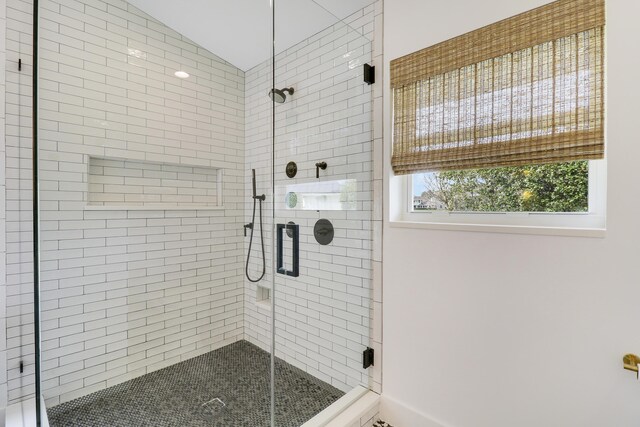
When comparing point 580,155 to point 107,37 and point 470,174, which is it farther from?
point 107,37

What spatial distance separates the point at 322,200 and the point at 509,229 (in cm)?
114

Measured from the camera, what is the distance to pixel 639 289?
45.9 inches

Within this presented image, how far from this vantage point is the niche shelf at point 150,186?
6.61ft

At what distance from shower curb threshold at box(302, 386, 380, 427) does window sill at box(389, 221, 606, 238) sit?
112cm

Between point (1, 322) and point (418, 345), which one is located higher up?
point (1, 322)

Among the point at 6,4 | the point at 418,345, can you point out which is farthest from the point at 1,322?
the point at 418,345

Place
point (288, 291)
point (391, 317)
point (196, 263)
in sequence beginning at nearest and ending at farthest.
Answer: point (391, 317), point (288, 291), point (196, 263)

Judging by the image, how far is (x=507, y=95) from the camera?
4.83 ft

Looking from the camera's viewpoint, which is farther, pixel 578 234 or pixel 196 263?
pixel 196 263

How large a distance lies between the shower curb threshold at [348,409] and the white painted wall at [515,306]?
137 millimetres

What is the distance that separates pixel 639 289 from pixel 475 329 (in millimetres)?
667

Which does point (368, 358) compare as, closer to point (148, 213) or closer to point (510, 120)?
point (510, 120)

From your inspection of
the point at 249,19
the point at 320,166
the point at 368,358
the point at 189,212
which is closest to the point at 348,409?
the point at 368,358

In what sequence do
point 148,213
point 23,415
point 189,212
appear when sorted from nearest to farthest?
point 23,415 < point 148,213 < point 189,212
